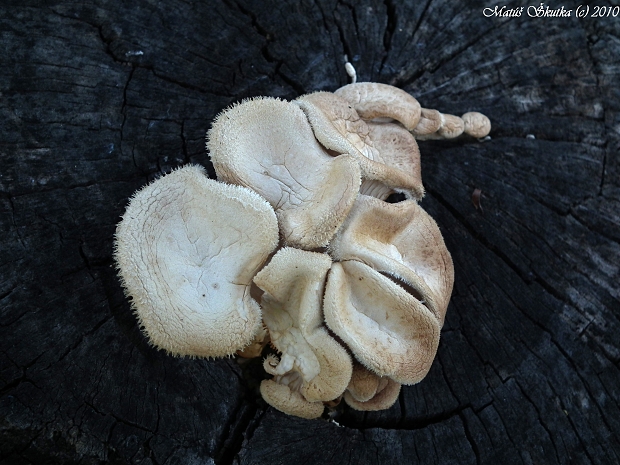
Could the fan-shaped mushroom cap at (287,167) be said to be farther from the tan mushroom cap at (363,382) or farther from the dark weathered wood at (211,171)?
the tan mushroom cap at (363,382)

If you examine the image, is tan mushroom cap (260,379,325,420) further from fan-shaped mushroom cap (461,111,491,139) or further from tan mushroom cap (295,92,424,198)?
fan-shaped mushroom cap (461,111,491,139)

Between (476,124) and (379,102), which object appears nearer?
(379,102)

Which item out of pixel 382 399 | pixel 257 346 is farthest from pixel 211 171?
pixel 382 399

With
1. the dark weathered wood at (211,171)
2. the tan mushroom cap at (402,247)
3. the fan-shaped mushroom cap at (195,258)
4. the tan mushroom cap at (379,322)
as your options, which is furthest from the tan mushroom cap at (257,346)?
the tan mushroom cap at (402,247)

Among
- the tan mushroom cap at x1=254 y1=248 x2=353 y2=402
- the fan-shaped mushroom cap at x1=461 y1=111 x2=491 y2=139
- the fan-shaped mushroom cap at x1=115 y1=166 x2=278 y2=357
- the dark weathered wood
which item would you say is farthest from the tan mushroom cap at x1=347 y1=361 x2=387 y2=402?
the fan-shaped mushroom cap at x1=461 y1=111 x2=491 y2=139

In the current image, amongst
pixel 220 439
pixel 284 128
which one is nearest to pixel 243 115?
pixel 284 128

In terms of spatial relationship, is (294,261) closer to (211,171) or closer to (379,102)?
(211,171)

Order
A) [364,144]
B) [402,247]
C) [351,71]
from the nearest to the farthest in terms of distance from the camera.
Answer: [402,247] → [364,144] → [351,71]
